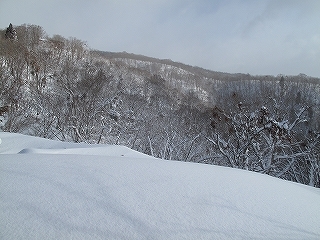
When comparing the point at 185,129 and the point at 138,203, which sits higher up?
the point at 138,203

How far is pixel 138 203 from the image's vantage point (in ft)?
5.01

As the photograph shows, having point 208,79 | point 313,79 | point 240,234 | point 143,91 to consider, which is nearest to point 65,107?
point 240,234

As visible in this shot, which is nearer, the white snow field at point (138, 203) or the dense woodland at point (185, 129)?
the white snow field at point (138, 203)

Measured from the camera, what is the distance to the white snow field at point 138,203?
1268mm

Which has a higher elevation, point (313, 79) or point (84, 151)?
point (313, 79)

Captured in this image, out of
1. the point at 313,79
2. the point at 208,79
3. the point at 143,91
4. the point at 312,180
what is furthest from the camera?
the point at 208,79

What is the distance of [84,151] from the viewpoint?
3.51m

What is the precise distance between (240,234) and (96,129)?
31.5ft

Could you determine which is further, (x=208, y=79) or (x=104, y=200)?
(x=208, y=79)

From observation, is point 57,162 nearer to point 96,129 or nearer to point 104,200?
point 104,200

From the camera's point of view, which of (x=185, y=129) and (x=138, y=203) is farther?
(x=185, y=129)

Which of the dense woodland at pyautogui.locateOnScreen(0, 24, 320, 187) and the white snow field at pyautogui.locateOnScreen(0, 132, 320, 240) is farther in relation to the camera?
the dense woodland at pyautogui.locateOnScreen(0, 24, 320, 187)

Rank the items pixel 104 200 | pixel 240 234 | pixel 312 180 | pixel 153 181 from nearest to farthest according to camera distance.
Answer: pixel 240 234 < pixel 104 200 < pixel 153 181 < pixel 312 180

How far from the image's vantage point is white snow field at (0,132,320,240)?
1.27 meters
